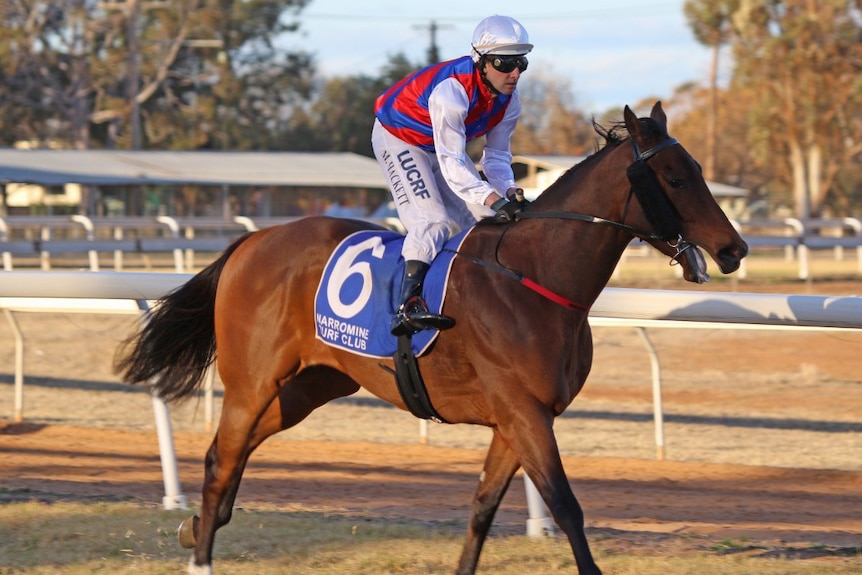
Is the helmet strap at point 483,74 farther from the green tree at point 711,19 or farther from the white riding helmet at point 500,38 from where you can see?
the green tree at point 711,19

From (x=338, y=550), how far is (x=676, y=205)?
201 cm

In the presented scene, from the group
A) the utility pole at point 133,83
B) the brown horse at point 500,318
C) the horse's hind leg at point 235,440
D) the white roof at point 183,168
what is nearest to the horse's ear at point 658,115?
the brown horse at point 500,318

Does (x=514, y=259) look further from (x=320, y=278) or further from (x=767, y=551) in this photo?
(x=767, y=551)

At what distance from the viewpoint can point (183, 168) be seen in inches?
1654

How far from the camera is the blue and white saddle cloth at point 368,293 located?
4.69 m

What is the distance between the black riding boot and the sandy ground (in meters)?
1.51

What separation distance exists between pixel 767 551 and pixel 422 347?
171 centimetres

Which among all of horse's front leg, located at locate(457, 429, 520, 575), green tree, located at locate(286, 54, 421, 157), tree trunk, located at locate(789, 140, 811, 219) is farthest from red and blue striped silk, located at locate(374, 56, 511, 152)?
green tree, located at locate(286, 54, 421, 157)

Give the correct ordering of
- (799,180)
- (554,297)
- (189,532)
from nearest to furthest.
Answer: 1. (554,297)
2. (189,532)
3. (799,180)

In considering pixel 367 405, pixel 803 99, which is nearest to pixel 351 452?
pixel 367 405

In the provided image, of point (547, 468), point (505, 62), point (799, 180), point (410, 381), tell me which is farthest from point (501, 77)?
point (799, 180)

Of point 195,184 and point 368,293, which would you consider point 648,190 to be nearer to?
point 368,293

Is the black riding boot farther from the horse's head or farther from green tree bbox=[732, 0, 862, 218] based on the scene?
green tree bbox=[732, 0, 862, 218]

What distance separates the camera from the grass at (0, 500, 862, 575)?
4.85 m
